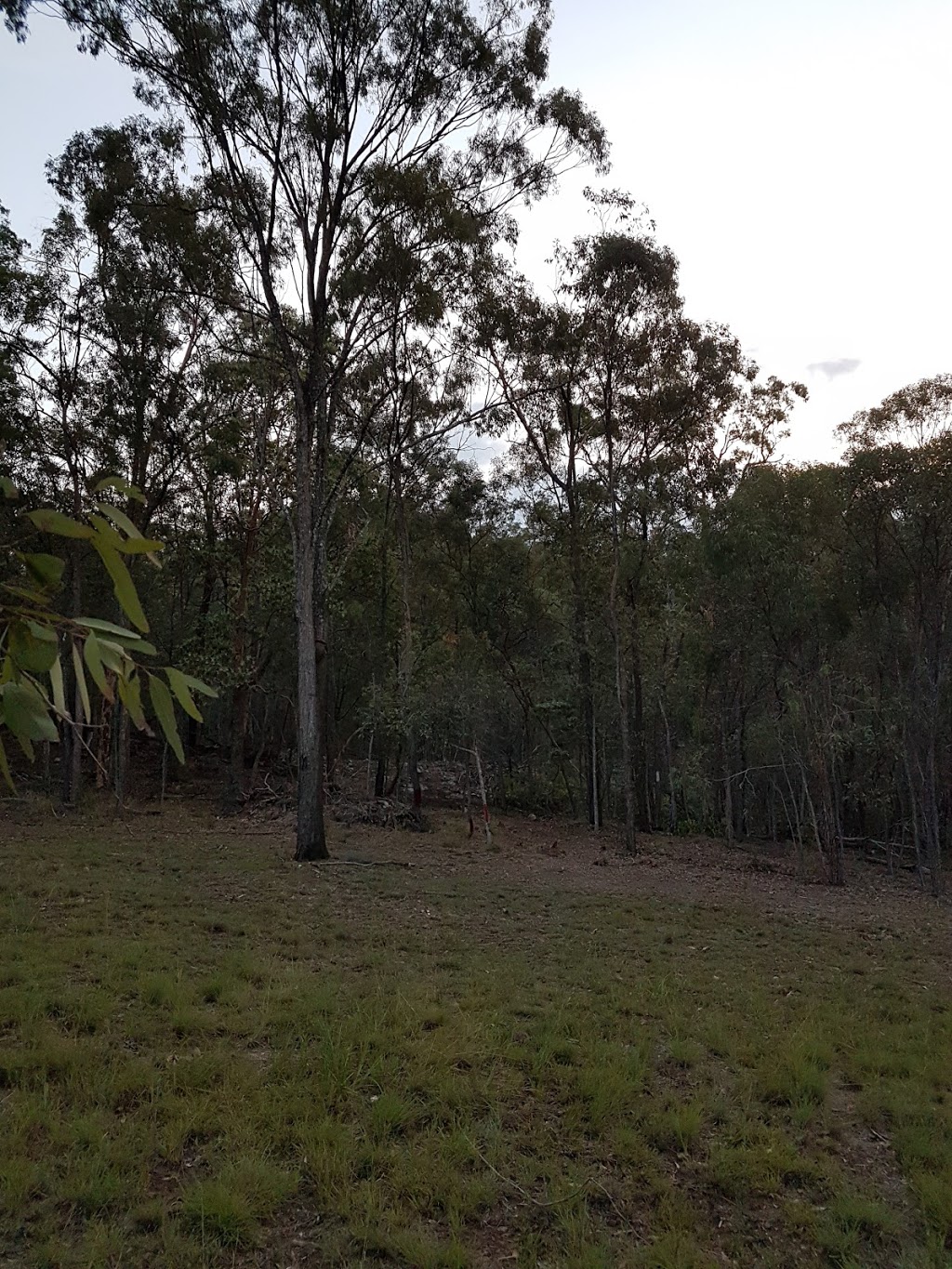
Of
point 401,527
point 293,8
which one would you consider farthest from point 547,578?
point 293,8

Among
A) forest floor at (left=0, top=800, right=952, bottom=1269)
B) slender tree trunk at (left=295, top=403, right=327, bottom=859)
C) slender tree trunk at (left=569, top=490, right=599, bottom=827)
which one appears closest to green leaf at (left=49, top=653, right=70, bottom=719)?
forest floor at (left=0, top=800, right=952, bottom=1269)

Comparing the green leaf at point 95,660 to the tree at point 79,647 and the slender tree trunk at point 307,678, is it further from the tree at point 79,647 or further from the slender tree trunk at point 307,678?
the slender tree trunk at point 307,678

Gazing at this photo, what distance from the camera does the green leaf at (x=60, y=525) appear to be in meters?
0.80

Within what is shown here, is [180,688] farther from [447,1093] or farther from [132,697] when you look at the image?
[447,1093]

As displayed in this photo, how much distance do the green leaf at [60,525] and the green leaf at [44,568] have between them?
0.03m

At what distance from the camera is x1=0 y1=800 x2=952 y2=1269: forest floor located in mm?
2943

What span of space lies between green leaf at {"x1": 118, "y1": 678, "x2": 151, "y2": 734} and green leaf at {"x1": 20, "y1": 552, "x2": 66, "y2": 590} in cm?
13

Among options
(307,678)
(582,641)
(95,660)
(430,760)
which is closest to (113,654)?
(95,660)

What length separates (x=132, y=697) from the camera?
86 centimetres

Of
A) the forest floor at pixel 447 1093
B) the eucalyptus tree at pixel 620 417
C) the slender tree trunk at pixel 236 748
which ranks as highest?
the eucalyptus tree at pixel 620 417

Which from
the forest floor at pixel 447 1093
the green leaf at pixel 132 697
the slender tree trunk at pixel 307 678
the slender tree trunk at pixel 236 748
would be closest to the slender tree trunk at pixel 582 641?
the slender tree trunk at pixel 236 748

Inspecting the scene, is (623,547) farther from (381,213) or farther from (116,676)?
(116,676)

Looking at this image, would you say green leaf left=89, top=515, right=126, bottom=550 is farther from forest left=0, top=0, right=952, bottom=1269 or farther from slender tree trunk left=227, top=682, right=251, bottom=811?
slender tree trunk left=227, top=682, right=251, bottom=811

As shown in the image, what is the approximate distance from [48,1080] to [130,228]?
13972mm
